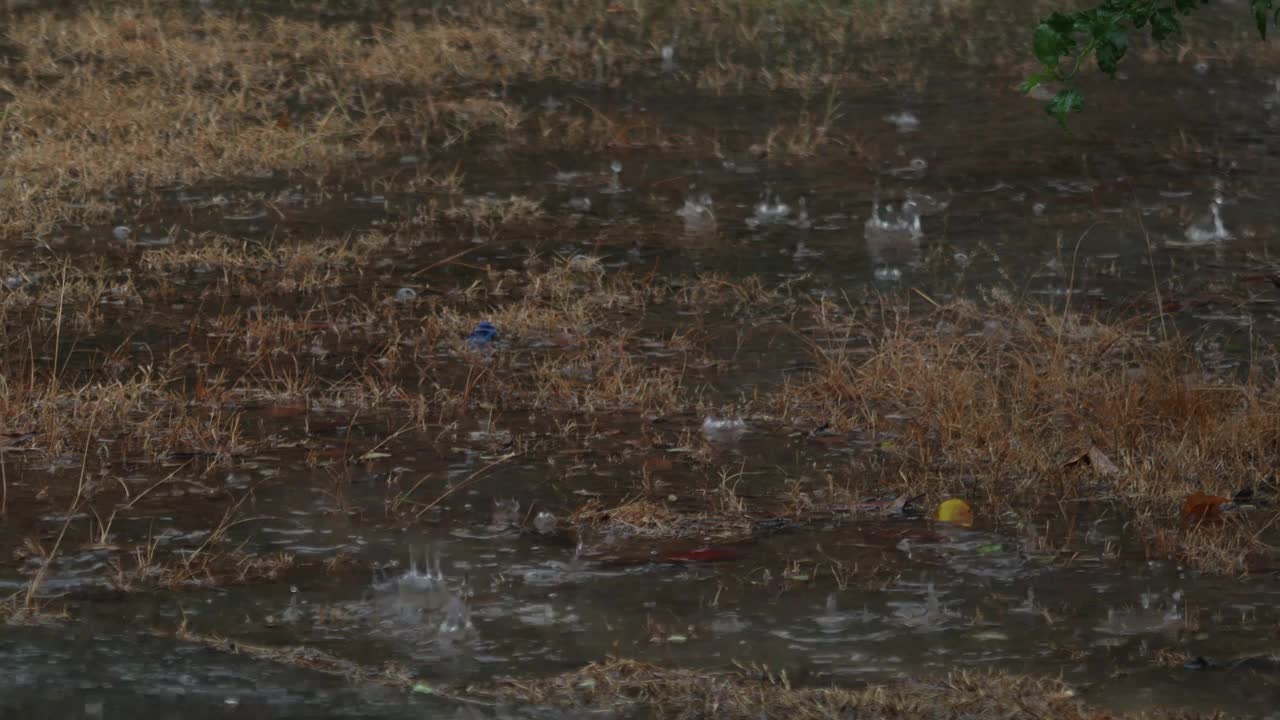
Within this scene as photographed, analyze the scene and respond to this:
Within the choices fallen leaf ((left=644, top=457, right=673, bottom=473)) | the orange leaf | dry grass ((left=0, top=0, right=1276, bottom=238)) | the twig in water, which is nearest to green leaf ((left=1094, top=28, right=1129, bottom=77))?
the orange leaf

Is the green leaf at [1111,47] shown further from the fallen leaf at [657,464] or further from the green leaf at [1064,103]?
the fallen leaf at [657,464]

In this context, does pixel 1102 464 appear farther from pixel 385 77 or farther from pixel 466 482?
pixel 385 77

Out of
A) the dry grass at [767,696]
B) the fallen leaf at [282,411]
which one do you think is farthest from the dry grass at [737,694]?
the fallen leaf at [282,411]

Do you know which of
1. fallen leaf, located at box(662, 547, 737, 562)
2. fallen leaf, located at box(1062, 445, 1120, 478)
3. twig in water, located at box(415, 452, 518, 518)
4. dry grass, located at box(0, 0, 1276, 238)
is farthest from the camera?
dry grass, located at box(0, 0, 1276, 238)

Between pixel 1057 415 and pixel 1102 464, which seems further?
pixel 1057 415

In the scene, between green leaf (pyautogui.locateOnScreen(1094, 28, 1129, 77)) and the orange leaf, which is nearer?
green leaf (pyautogui.locateOnScreen(1094, 28, 1129, 77))

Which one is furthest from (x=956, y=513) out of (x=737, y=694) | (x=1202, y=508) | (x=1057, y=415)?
(x=737, y=694)

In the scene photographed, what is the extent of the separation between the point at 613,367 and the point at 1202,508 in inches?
89.9

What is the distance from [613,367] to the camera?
653 cm

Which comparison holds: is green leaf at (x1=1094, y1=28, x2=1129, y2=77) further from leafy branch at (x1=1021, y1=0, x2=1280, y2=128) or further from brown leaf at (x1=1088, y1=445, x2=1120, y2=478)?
brown leaf at (x1=1088, y1=445, x2=1120, y2=478)

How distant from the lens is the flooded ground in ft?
13.9

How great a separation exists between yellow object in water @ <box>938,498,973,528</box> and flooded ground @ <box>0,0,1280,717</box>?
0.11m

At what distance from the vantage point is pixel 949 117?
35.3 feet

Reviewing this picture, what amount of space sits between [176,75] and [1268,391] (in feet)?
23.8
